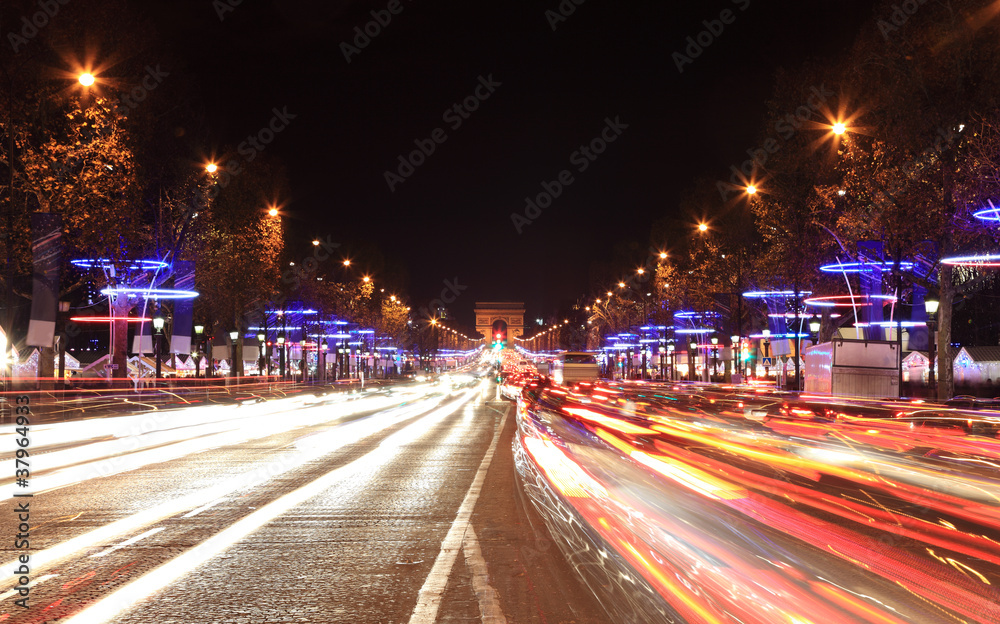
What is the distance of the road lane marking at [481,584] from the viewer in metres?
5.63

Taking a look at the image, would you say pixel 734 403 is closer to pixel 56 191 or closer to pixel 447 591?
pixel 56 191

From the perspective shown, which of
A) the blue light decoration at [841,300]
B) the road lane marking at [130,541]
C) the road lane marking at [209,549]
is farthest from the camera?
the blue light decoration at [841,300]

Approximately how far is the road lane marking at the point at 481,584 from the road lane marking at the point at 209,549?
7.34ft

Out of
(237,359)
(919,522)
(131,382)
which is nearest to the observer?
(919,522)

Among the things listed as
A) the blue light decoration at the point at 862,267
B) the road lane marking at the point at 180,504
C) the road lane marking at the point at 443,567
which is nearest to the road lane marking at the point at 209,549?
the road lane marking at the point at 180,504

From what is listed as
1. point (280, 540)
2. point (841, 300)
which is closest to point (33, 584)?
point (280, 540)

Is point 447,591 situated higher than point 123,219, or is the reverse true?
point 123,219

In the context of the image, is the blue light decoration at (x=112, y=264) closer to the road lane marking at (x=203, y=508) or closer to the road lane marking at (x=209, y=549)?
the road lane marking at (x=209, y=549)

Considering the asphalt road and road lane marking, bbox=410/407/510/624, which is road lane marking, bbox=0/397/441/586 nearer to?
the asphalt road

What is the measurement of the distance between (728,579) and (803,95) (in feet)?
126

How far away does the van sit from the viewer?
7275 cm

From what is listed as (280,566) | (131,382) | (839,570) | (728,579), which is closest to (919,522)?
(839,570)

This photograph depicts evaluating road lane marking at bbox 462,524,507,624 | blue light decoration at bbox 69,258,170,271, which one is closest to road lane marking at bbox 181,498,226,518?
road lane marking at bbox 462,524,507,624

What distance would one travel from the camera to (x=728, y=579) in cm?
624
